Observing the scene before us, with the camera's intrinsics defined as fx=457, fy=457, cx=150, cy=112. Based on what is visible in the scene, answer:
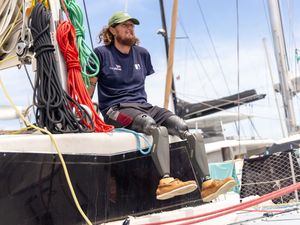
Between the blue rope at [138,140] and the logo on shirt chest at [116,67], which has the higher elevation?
the logo on shirt chest at [116,67]

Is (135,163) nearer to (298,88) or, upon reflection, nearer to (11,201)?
(11,201)

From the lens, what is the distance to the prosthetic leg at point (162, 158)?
2861mm

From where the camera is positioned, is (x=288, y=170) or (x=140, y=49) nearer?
(x=140, y=49)

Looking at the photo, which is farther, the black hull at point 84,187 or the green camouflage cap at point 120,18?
the green camouflage cap at point 120,18

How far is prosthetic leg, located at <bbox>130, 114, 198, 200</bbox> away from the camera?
286 cm

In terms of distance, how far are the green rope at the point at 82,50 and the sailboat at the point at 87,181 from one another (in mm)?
172

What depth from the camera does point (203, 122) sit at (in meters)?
18.3

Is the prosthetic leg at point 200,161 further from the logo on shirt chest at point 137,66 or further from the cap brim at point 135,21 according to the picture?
the cap brim at point 135,21

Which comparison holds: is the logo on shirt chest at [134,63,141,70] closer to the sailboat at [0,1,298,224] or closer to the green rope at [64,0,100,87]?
the green rope at [64,0,100,87]

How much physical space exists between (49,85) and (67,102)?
0.16 m

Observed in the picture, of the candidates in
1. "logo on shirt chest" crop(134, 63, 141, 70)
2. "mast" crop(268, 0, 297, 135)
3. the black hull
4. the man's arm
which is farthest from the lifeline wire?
"mast" crop(268, 0, 297, 135)

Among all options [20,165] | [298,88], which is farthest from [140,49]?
[298,88]

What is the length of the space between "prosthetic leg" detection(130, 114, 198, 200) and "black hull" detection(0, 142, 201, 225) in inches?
Answer: 9.0

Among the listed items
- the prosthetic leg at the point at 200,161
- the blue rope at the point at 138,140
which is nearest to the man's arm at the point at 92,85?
the blue rope at the point at 138,140
